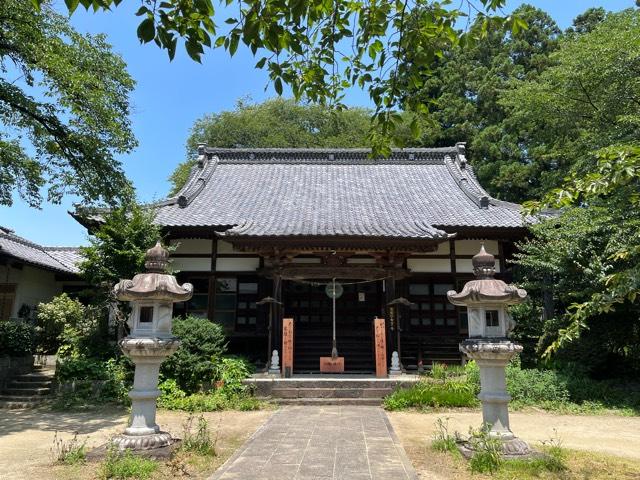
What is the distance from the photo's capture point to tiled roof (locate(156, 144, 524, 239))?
1364cm

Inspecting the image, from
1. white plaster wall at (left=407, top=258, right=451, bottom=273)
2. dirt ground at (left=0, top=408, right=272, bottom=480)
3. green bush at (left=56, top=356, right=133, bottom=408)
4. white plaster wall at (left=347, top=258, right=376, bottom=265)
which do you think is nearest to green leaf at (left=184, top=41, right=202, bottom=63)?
dirt ground at (left=0, top=408, right=272, bottom=480)

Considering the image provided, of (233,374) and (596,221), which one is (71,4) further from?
(596,221)

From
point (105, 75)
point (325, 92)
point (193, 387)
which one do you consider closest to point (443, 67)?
point (105, 75)

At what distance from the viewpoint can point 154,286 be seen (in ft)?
22.7

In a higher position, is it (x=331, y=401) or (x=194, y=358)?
(x=194, y=358)

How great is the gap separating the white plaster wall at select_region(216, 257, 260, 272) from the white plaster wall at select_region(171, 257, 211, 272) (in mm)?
355

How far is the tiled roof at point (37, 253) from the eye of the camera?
57.2 ft

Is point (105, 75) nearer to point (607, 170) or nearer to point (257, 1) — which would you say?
point (257, 1)

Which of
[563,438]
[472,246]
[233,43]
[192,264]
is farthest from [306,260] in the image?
[233,43]

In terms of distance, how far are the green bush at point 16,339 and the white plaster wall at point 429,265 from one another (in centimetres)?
1188

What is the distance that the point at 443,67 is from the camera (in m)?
34.1

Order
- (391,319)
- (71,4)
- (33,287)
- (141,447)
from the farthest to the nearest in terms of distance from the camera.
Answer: (33,287) < (391,319) < (141,447) < (71,4)

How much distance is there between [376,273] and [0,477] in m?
9.53

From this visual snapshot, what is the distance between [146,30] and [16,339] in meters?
13.8
